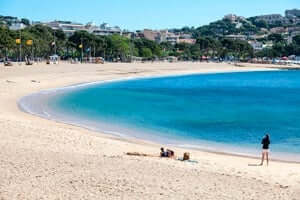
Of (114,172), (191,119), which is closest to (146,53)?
(191,119)

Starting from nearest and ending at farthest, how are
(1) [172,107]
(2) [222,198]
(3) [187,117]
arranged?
(2) [222,198] → (3) [187,117] → (1) [172,107]

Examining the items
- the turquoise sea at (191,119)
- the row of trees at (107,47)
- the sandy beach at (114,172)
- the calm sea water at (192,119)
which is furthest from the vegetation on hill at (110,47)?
the sandy beach at (114,172)

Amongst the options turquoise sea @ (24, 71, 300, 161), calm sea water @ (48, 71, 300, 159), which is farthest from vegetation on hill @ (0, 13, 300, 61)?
turquoise sea @ (24, 71, 300, 161)

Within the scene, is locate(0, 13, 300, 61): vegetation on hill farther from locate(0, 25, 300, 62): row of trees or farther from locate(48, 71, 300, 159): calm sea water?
locate(48, 71, 300, 159): calm sea water

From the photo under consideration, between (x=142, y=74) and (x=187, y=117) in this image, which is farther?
(x=142, y=74)

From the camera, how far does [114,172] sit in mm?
13602

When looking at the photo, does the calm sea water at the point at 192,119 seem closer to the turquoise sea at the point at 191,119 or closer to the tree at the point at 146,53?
the turquoise sea at the point at 191,119

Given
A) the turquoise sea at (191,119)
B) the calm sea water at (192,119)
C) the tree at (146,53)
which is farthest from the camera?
the tree at (146,53)

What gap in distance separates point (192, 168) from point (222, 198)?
367cm

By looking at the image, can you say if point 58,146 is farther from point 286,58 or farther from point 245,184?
point 286,58

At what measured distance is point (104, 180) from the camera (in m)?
12.6

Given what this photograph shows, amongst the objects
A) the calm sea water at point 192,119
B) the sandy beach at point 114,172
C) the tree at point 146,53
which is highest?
the tree at point 146,53

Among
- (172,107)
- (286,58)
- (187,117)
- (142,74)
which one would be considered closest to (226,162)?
(187,117)

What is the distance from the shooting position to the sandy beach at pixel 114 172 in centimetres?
1177
